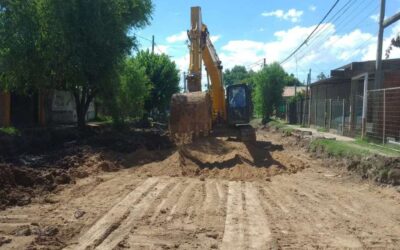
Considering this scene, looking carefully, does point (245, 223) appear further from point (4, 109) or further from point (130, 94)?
point (130, 94)

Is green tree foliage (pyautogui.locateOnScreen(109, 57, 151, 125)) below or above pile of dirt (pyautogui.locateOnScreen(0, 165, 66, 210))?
above

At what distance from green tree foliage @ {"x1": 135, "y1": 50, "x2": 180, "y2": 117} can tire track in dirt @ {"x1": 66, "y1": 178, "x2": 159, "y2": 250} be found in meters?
30.9

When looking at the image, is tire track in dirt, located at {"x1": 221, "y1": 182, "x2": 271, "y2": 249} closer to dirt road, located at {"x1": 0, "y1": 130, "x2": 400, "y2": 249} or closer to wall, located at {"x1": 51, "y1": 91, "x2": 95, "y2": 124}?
dirt road, located at {"x1": 0, "y1": 130, "x2": 400, "y2": 249}

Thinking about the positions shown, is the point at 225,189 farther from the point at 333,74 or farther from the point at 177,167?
the point at 333,74

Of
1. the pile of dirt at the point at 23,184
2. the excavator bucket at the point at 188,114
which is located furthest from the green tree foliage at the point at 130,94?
the pile of dirt at the point at 23,184

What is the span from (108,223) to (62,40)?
16701mm

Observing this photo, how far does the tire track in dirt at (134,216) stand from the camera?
7.33 m

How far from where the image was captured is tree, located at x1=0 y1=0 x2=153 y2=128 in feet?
75.7

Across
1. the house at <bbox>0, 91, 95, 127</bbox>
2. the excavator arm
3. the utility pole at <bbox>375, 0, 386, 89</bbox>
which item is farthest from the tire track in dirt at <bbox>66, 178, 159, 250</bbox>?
the house at <bbox>0, 91, 95, 127</bbox>

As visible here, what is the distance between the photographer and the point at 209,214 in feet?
30.6

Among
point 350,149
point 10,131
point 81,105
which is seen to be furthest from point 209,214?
point 81,105

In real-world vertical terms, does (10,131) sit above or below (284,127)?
above

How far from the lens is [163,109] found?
145 feet

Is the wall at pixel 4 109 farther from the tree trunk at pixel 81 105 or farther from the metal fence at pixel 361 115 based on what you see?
the metal fence at pixel 361 115
